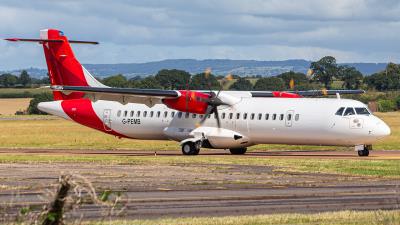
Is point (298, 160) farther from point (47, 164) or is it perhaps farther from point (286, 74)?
point (286, 74)

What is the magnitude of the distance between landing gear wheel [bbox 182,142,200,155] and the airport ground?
15.4ft

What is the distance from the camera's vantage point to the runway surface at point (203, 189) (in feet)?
59.0

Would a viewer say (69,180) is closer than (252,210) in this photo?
Yes

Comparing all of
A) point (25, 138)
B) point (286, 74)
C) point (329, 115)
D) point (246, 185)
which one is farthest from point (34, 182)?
point (286, 74)

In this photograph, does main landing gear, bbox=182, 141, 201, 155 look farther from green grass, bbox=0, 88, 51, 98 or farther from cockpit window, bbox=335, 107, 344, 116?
green grass, bbox=0, 88, 51, 98

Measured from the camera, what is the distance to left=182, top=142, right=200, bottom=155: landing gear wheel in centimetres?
4044

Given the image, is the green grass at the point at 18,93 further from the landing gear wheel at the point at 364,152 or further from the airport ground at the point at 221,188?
the landing gear wheel at the point at 364,152

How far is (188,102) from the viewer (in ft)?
133

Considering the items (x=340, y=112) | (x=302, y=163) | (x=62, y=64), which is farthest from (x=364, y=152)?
(x=62, y=64)

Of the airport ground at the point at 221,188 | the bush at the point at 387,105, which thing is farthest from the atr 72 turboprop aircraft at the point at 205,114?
the bush at the point at 387,105

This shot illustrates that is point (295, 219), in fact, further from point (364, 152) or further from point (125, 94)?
point (125, 94)

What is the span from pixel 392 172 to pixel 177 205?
11541 mm

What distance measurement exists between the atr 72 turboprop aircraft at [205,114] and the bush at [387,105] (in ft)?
149

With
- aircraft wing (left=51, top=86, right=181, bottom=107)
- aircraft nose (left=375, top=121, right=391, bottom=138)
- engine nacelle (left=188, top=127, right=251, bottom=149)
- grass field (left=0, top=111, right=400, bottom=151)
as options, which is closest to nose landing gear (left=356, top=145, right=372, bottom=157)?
aircraft nose (left=375, top=121, right=391, bottom=138)
